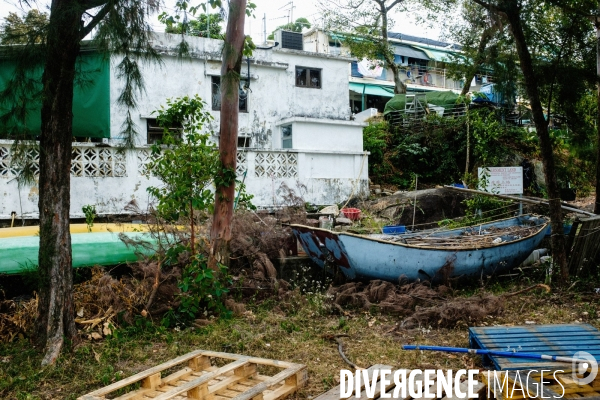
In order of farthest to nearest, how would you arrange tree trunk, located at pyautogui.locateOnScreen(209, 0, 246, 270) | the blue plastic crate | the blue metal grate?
the blue plastic crate, tree trunk, located at pyautogui.locateOnScreen(209, 0, 246, 270), the blue metal grate

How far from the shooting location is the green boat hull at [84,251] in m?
6.68

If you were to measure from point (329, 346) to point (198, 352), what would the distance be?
1.54m

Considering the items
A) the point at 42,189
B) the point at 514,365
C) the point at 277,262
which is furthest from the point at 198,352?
the point at 277,262

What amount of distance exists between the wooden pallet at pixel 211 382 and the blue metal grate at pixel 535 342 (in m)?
1.80

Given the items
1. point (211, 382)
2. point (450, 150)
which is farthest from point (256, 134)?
point (211, 382)

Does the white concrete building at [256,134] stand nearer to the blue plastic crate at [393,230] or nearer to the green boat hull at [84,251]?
the blue plastic crate at [393,230]

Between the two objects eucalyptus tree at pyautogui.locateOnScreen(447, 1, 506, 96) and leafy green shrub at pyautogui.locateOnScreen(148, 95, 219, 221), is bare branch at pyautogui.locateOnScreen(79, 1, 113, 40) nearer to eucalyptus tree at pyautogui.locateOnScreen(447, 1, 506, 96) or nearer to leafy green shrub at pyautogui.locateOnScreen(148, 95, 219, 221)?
leafy green shrub at pyautogui.locateOnScreen(148, 95, 219, 221)

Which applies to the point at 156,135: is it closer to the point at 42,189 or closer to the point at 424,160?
the point at 424,160

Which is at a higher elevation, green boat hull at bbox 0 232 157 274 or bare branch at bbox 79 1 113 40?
bare branch at bbox 79 1 113 40

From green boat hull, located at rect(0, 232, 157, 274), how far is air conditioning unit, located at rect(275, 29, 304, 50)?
42.7ft

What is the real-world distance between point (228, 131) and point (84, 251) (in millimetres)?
2572

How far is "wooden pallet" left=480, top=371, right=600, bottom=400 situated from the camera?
3588 millimetres

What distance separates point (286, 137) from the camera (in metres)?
17.6

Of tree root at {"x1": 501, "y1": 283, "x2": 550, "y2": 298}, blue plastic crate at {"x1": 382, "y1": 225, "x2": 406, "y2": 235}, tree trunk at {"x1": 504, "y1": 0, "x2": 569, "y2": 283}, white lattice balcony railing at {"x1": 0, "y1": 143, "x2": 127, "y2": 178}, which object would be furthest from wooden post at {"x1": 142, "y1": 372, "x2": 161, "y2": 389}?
white lattice balcony railing at {"x1": 0, "y1": 143, "x2": 127, "y2": 178}
